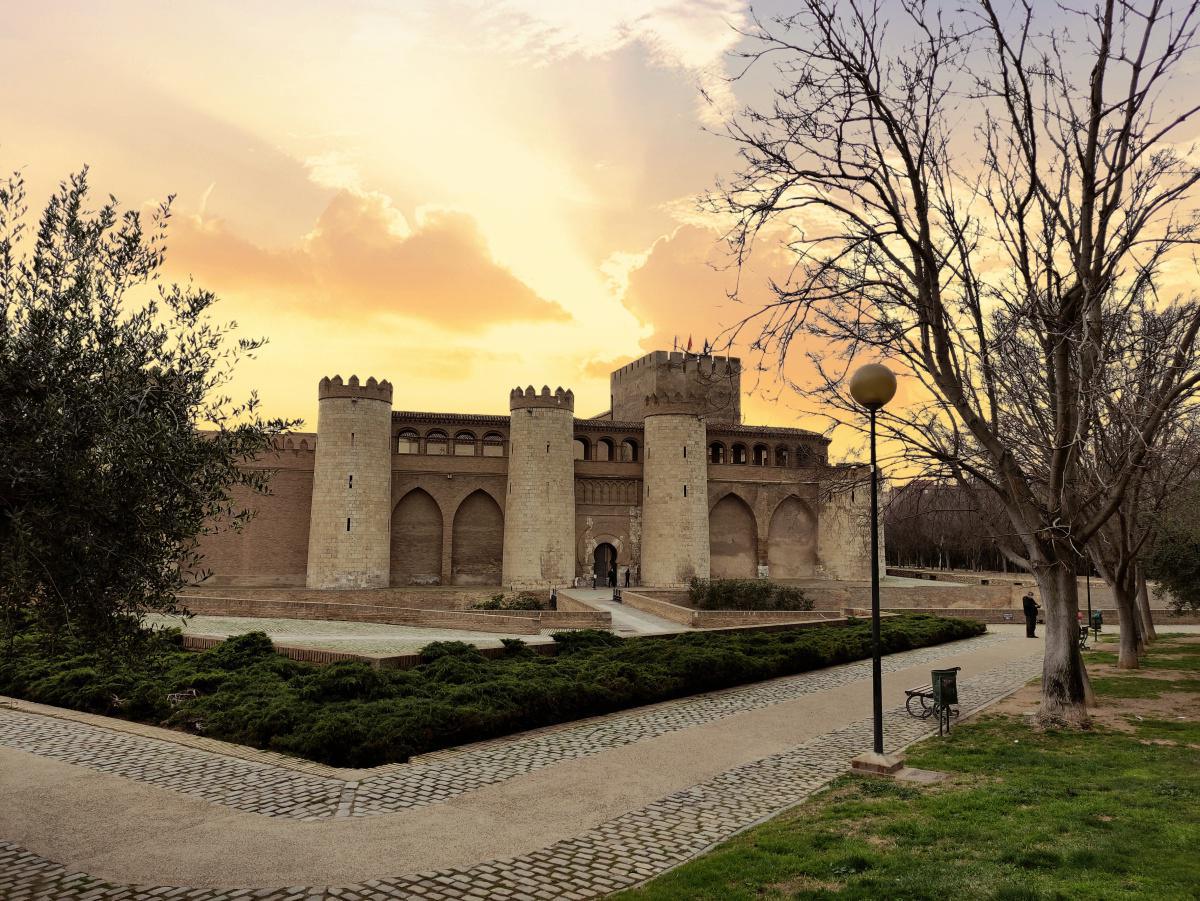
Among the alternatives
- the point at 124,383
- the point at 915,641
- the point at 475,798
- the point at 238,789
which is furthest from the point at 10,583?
the point at 915,641

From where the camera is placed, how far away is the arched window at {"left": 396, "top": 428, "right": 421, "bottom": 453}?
38969 millimetres

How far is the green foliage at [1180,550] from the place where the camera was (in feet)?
73.1

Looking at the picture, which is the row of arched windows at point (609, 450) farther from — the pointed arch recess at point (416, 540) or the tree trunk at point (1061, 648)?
the tree trunk at point (1061, 648)

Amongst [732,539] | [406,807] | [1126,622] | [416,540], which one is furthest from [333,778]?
[732,539]

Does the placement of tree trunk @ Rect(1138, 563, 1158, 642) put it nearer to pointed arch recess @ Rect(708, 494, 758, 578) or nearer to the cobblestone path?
the cobblestone path

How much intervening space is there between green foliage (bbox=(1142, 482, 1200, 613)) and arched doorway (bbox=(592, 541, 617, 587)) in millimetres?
21588

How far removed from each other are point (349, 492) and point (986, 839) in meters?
31.2

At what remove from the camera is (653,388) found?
149ft

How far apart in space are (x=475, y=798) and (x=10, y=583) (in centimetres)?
426

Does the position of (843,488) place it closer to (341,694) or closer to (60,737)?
(341,694)

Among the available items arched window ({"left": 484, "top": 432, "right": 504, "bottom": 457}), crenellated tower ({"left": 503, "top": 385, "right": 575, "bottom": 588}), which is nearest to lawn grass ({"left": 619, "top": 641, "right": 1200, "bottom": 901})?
crenellated tower ({"left": 503, "top": 385, "right": 575, "bottom": 588})

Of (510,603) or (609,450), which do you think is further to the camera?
(609,450)

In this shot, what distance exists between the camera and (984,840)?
6230mm

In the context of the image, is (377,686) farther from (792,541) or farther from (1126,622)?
(792,541)
